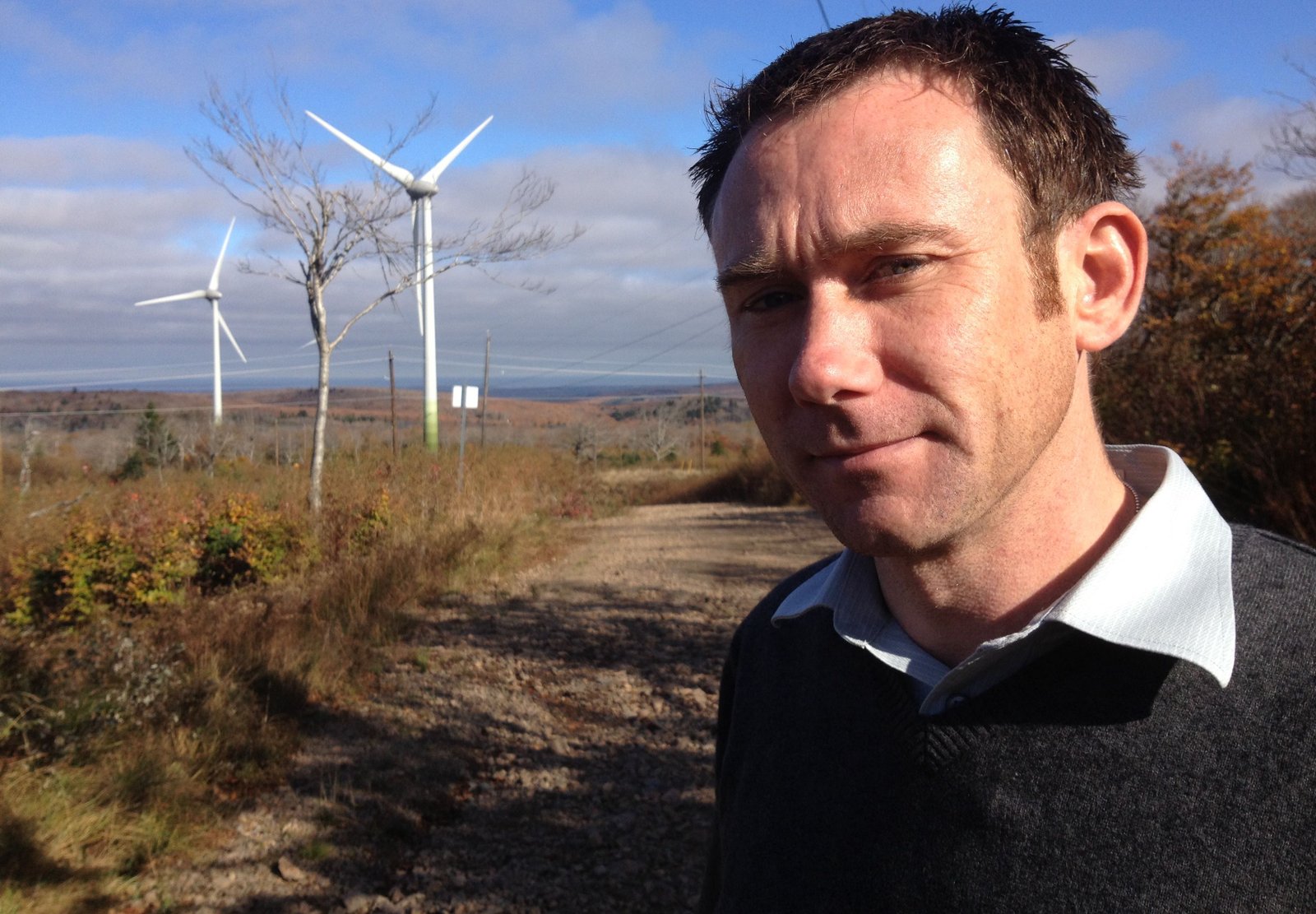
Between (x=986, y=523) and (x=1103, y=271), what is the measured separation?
355 millimetres

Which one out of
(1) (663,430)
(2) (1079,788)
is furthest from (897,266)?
(1) (663,430)

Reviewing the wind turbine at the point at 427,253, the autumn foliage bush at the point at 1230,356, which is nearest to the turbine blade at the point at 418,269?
the wind turbine at the point at 427,253

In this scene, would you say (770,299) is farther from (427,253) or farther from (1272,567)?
(427,253)

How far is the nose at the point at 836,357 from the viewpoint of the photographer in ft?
3.62

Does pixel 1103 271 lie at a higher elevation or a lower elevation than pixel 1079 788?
higher

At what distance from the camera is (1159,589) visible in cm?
104

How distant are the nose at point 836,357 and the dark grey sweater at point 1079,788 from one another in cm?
37

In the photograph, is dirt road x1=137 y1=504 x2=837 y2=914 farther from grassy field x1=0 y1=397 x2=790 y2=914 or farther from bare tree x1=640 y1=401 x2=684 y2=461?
bare tree x1=640 y1=401 x2=684 y2=461

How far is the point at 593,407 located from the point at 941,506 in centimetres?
6599

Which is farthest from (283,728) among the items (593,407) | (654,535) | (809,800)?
(593,407)

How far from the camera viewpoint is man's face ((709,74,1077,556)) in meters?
1.09

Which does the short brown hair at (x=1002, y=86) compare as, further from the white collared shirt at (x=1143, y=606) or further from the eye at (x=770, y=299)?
the white collared shirt at (x=1143, y=606)

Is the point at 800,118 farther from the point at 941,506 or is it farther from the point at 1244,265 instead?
the point at 1244,265

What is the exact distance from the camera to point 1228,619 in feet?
3.17
